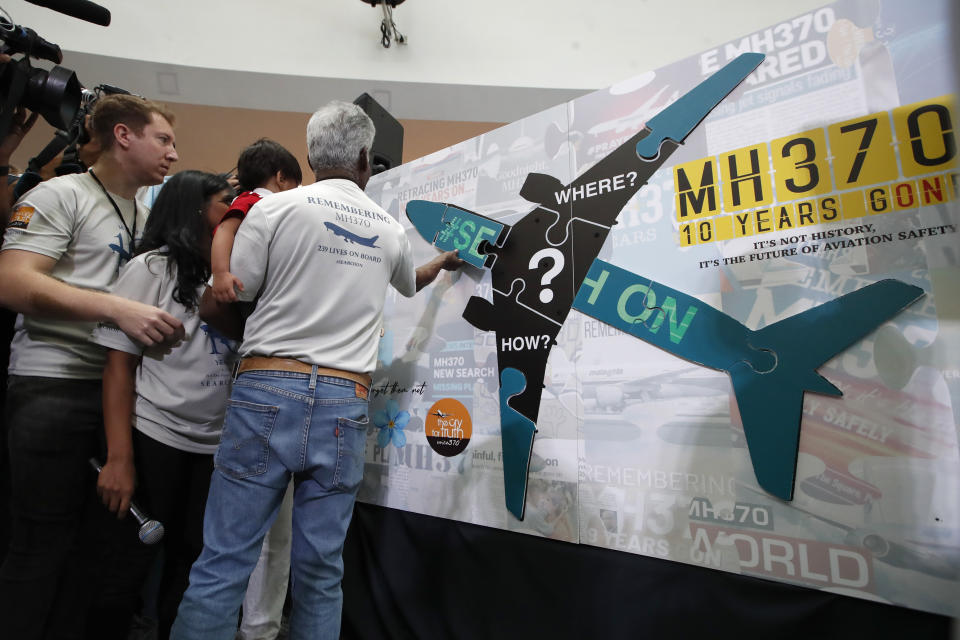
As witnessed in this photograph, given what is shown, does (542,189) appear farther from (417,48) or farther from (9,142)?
(417,48)

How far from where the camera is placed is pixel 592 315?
1.35 metres

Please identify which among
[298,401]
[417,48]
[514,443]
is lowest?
[514,443]

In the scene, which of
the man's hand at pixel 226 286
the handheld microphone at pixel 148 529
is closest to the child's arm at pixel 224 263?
the man's hand at pixel 226 286

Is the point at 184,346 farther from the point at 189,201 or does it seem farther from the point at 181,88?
the point at 181,88

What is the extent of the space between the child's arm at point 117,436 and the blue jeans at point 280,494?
0.75 ft

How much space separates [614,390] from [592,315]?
0.65ft

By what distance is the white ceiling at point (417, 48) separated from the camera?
3.45 meters

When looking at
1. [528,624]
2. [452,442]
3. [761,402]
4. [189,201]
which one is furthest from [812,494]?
[189,201]

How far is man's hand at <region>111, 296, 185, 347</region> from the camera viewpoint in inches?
46.4

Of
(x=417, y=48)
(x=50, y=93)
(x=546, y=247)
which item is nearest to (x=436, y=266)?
(x=546, y=247)

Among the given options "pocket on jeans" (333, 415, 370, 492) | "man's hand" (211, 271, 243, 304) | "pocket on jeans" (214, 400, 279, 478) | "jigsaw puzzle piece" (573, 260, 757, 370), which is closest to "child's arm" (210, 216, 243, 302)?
"man's hand" (211, 271, 243, 304)

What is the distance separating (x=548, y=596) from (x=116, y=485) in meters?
1.05

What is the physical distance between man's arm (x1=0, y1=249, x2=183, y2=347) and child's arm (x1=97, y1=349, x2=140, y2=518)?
0.35 ft

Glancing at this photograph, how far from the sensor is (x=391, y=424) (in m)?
1.78
